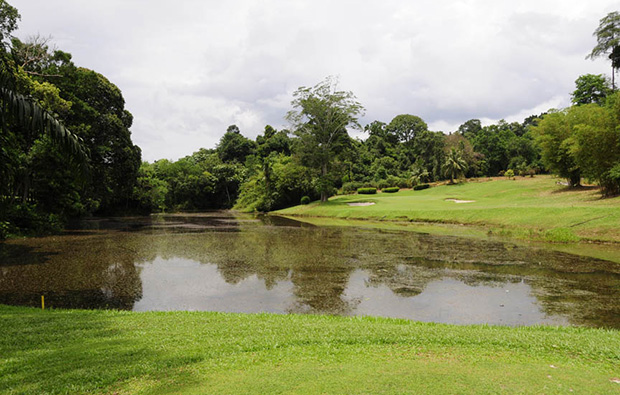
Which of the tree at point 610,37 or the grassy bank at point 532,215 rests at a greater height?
the tree at point 610,37

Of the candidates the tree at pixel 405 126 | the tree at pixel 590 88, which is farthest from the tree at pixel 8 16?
the tree at pixel 405 126

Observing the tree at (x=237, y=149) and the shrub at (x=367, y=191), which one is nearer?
the shrub at (x=367, y=191)

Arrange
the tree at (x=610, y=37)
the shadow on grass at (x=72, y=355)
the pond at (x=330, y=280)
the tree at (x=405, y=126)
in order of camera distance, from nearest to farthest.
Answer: the shadow on grass at (x=72, y=355) → the pond at (x=330, y=280) → the tree at (x=610, y=37) → the tree at (x=405, y=126)

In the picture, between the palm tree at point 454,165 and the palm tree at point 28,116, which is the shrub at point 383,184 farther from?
the palm tree at point 28,116

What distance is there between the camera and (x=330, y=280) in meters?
12.0

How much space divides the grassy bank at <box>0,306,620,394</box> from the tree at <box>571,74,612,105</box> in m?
64.0

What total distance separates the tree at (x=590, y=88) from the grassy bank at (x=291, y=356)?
64.0 m

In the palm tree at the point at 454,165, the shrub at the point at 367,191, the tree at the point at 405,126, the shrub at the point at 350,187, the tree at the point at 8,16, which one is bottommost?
the shrub at the point at 367,191

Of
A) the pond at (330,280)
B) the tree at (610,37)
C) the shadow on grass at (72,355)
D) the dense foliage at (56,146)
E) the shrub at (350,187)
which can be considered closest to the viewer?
the shadow on grass at (72,355)

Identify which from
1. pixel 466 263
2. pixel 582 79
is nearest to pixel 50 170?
pixel 466 263

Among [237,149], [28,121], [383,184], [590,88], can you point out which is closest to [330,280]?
[28,121]

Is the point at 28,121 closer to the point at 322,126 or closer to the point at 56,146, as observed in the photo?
the point at 56,146

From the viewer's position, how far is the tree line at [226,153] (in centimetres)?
1560

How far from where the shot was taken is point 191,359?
4902 mm
